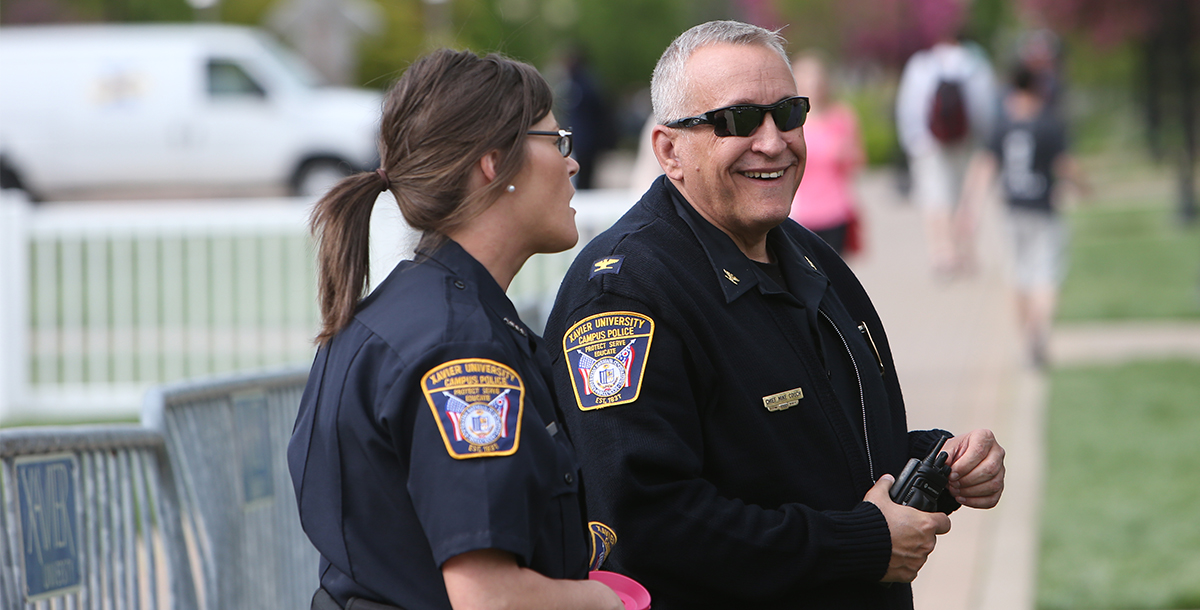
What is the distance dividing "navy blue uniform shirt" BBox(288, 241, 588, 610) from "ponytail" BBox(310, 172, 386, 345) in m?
0.05

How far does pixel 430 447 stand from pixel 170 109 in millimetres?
18404

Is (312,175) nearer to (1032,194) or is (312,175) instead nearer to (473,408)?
(1032,194)

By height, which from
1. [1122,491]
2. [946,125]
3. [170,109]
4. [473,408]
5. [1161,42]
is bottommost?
[1122,491]

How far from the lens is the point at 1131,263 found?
14.7 metres

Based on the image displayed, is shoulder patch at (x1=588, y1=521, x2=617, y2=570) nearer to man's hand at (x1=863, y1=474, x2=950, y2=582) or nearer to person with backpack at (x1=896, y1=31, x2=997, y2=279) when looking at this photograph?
man's hand at (x1=863, y1=474, x2=950, y2=582)

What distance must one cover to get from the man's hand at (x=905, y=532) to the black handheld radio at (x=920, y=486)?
2 centimetres

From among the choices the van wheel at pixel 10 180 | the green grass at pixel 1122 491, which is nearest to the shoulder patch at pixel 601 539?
the green grass at pixel 1122 491

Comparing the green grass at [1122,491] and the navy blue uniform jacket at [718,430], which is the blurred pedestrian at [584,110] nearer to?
the green grass at [1122,491]

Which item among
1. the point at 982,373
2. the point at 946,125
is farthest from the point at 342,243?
the point at 946,125

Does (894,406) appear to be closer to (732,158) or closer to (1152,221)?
(732,158)

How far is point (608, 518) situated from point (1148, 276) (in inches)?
496

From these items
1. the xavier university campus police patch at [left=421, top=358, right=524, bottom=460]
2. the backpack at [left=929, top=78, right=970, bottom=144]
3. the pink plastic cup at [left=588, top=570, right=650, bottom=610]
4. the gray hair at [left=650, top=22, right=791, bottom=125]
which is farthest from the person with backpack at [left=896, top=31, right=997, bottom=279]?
the xavier university campus police patch at [left=421, top=358, right=524, bottom=460]

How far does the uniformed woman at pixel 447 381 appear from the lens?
181 cm

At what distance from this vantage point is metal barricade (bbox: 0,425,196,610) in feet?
8.96
